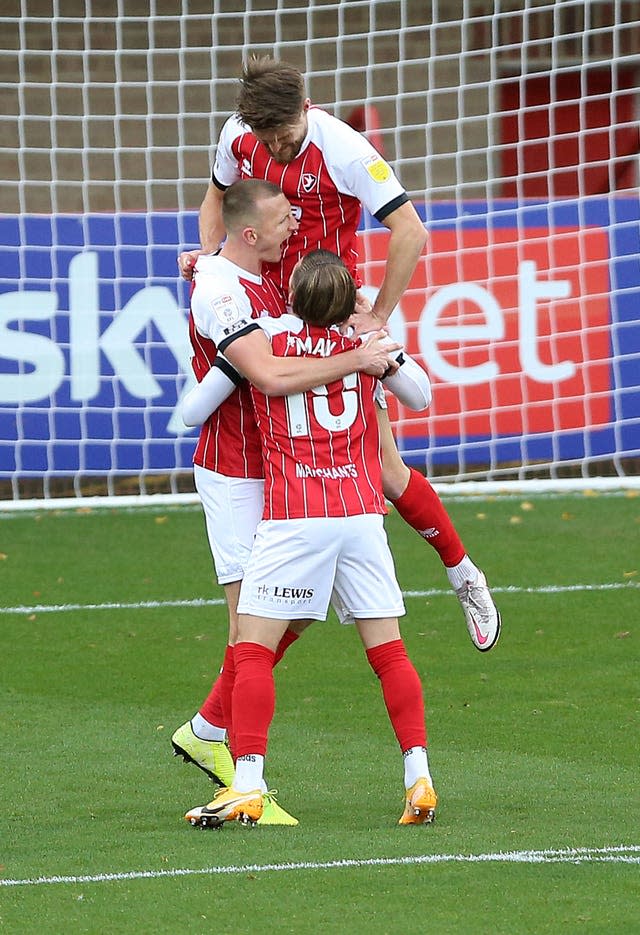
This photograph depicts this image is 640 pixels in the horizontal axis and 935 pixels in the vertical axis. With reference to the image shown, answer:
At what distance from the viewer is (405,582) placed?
27.1ft

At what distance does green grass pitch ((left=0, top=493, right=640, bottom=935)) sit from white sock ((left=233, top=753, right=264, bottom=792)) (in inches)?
5.0

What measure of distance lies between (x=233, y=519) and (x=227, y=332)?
2.03 ft

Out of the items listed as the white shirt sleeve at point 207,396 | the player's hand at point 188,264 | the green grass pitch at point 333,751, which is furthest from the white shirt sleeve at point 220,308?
the green grass pitch at point 333,751

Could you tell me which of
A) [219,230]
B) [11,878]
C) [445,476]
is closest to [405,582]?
[445,476]

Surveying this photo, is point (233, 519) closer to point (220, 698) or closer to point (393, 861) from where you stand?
point (220, 698)

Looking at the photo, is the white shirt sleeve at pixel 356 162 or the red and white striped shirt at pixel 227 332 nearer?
the red and white striped shirt at pixel 227 332

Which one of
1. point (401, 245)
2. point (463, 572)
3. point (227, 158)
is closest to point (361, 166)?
point (401, 245)

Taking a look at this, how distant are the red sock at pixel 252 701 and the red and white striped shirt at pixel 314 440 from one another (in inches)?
15.5

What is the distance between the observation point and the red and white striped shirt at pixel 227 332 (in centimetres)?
466

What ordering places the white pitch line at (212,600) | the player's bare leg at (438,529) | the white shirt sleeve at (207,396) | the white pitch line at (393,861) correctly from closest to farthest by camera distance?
1. the white pitch line at (393,861)
2. the white shirt sleeve at (207,396)
3. the player's bare leg at (438,529)
4. the white pitch line at (212,600)

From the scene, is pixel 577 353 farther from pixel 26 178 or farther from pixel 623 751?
pixel 26 178

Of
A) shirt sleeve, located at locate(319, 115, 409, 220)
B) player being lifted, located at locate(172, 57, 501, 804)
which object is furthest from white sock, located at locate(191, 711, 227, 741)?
shirt sleeve, located at locate(319, 115, 409, 220)

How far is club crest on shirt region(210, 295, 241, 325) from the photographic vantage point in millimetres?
4629

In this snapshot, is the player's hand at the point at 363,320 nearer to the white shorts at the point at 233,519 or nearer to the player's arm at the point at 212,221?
the white shorts at the point at 233,519
